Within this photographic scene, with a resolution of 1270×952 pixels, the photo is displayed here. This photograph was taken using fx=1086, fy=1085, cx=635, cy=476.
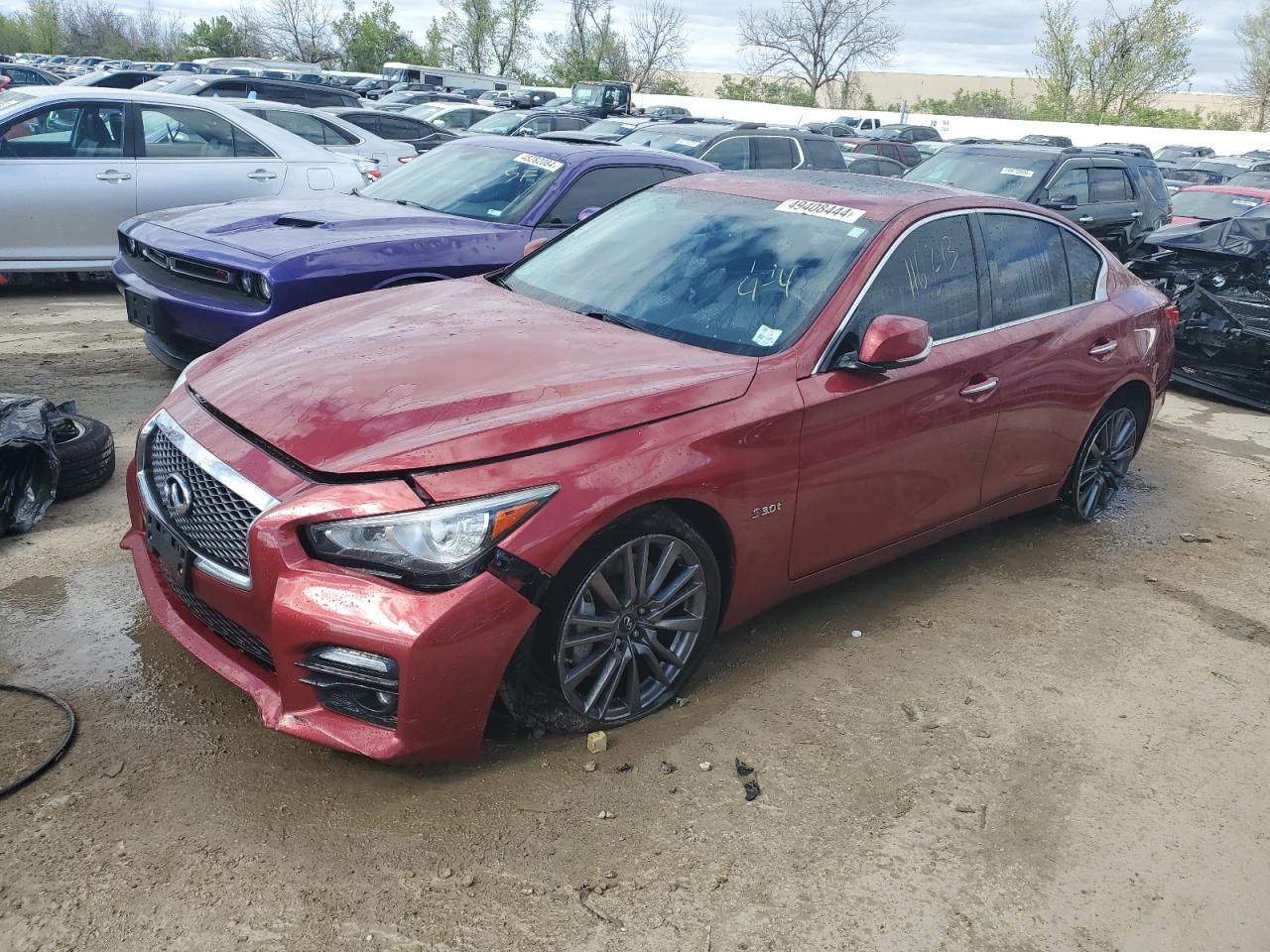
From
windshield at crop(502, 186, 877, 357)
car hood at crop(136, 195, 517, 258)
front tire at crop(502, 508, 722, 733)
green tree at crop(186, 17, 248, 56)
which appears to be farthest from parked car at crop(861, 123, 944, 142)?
green tree at crop(186, 17, 248, 56)

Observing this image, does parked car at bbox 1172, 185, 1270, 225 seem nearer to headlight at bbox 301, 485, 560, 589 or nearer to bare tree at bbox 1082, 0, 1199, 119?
headlight at bbox 301, 485, 560, 589

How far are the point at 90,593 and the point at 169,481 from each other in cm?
113

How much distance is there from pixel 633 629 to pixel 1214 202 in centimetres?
1593

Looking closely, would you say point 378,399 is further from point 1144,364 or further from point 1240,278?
point 1240,278

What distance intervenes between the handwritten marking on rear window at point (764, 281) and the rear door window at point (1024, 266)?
3.40ft

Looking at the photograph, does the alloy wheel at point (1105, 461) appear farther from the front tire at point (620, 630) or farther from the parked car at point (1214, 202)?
the parked car at point (1214, 202)

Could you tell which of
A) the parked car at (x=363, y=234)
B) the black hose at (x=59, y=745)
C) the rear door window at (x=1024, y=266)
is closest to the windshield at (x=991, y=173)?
the parked car at (x=363, y=234)

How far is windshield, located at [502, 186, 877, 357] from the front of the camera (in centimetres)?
378

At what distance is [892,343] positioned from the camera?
3.57 meters

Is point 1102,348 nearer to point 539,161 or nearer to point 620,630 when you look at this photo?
point 620,630

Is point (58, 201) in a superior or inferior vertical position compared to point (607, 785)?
superior

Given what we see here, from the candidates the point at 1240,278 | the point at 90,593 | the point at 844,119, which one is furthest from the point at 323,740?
the point at 844,119

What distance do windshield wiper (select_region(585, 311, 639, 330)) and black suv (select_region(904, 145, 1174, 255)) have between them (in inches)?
349

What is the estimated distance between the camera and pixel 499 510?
2838 mm
